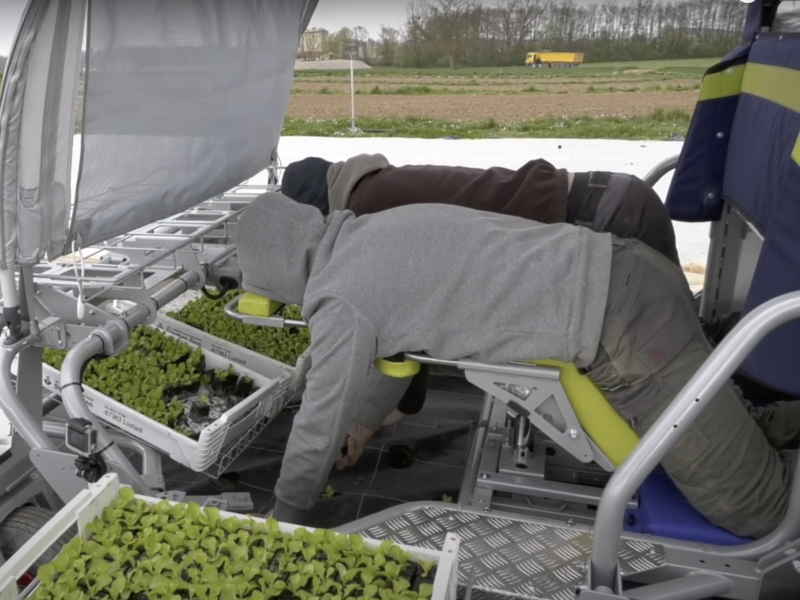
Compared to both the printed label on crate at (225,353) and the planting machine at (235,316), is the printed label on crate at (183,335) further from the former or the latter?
the planting machine at (235,316)

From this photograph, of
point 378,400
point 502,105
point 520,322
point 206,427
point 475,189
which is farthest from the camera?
point 502,105

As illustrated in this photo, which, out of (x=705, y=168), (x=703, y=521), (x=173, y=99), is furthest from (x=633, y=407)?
(x=173, y=99)

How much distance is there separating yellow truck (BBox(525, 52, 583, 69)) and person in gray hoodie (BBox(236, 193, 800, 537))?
145 inches

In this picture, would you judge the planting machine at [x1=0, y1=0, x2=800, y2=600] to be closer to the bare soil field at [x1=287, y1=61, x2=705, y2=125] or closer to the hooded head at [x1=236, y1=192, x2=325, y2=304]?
the hooded head at [x1=236, y1=192, x2=325, y2=304]

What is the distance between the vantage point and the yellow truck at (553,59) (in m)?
5.05

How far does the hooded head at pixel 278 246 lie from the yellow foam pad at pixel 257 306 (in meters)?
0.10

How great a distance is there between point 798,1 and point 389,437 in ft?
7.66

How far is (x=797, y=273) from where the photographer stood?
147 centimetres

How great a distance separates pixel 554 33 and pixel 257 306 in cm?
301

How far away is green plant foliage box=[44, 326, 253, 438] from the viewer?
227 cm

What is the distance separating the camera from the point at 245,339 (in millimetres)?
2838

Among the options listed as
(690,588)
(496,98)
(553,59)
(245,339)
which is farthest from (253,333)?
(496,98)

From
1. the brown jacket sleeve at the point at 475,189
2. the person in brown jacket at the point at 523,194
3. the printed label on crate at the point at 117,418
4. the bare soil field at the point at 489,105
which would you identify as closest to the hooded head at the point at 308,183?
the person in brown jacket at the point at 523,194

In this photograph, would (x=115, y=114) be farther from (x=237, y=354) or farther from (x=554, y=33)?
(x=554, y=33)
